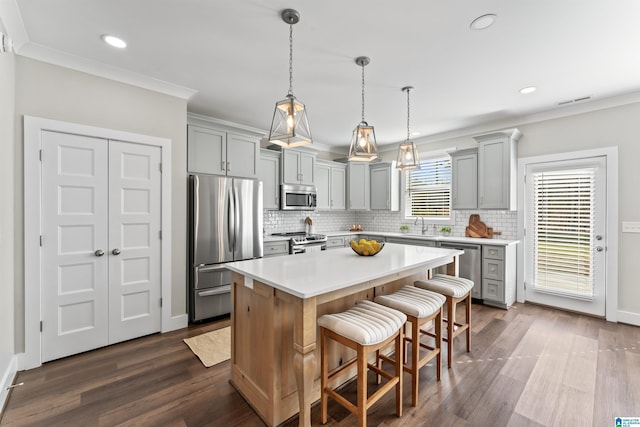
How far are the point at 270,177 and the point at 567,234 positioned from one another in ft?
14.2

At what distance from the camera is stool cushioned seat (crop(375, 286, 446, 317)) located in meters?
1.98

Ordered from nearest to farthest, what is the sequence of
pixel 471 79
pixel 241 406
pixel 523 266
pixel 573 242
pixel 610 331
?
pixel 241 406 → pixel 471 79 → pixel 610 331 → pixel 573 242 → pixel 523 266

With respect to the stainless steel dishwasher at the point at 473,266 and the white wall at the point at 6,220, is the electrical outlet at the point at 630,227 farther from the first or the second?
the white wall at the point at 6,220

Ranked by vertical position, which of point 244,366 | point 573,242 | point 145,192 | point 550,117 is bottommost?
point 244,366

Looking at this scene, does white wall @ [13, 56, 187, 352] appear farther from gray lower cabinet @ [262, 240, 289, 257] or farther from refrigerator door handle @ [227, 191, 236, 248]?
gray lower cabinet @ [262, 240, 289, 257]

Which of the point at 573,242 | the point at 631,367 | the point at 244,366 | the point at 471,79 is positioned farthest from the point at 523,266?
the point at 244,366

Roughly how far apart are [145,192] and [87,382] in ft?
5.71

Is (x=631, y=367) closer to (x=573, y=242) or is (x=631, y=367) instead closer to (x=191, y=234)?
(x=573, y=242)

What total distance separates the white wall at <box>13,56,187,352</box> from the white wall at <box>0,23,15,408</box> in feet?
0.23

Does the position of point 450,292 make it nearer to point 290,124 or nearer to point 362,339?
point 362,339

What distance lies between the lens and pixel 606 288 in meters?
3.44

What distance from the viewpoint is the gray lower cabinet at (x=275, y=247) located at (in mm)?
4175

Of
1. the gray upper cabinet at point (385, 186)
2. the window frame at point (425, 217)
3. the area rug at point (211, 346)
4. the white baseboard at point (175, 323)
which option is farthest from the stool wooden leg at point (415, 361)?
the gray upper cabinet at point (385, 186)

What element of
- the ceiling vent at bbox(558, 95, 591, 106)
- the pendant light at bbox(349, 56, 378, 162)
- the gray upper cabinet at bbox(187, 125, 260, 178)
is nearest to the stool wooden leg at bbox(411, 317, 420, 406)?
the pendant light at bbox(349, 56, 378, 162)
